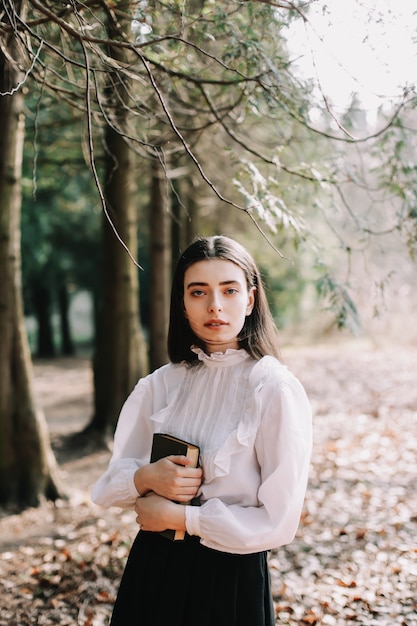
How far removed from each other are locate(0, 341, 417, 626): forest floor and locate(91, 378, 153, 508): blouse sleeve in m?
1.58

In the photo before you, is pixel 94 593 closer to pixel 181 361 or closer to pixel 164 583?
pixel 164 583

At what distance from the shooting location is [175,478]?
6.88 feet

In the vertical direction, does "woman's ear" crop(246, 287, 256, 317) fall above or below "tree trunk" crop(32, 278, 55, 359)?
above

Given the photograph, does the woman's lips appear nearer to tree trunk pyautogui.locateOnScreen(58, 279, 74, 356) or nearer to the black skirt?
the black skirt

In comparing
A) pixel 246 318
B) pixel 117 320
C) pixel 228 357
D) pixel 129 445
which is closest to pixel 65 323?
pixel 117 320

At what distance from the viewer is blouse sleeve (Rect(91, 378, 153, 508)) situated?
235 centimetres

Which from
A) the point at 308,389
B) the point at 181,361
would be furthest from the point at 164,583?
the point at 308,389

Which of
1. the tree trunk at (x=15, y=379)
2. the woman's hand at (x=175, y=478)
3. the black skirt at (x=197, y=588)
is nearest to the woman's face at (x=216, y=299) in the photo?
the woman's hand at (x=175, y=478)

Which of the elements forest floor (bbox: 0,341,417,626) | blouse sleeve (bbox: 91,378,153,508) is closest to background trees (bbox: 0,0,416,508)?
blouse sleeve (bbox: 91,378,153,508)

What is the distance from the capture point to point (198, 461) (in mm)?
2162

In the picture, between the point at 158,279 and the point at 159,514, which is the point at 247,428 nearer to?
the point at 159,514

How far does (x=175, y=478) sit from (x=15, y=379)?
12.1ft

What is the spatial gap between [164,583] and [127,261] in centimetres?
581

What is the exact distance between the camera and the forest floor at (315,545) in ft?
11.8
